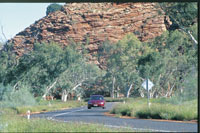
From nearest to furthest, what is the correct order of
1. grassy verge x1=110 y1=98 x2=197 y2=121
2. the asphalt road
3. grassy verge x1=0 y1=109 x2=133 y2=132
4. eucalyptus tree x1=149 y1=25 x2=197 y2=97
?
grassy verge x1=0 y1=109 x2=133 y2=132
the asphalt road
grassy verge x1=110 y1=98 x2=197 y2=121
eucalyptus tree x1=149 y1=25 x2=197 y2=97

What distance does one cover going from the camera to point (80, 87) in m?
73.1

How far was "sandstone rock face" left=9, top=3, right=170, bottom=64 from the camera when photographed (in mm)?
68688

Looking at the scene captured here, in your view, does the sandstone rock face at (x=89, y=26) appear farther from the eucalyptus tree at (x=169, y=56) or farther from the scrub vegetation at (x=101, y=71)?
the eucalyptus tree at (x=169, y=56)

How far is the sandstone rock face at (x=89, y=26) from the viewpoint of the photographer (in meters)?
68.7

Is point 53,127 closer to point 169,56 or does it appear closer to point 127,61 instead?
point 169,56

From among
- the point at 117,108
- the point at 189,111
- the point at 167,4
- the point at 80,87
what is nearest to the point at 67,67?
the point at 80,87

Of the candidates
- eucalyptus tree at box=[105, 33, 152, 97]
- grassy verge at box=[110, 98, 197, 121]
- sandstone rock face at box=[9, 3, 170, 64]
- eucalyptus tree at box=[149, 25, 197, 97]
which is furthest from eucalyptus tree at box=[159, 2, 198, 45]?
sandstone rock face at box=[9, 3, 170, 64]

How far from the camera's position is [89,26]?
77125mm

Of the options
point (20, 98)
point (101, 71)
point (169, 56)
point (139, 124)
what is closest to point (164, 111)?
point (139, 124)

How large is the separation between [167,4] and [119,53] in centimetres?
3811

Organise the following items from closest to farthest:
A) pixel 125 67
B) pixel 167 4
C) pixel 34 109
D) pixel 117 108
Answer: pixel 167 4 → pixel 117 108 → pixel 34 109 → pixel 125 67

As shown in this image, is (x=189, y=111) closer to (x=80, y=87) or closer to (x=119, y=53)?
(x=119, y=53)

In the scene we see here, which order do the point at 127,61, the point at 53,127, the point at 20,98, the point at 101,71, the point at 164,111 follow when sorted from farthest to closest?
the point at 101,71 < the point at 127,61 < the point at 20,98 < the point at 164,111 < the point at 53,127

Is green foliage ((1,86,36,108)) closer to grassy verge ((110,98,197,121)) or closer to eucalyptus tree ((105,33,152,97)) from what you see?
grassy verge ((110,98,197,121))
